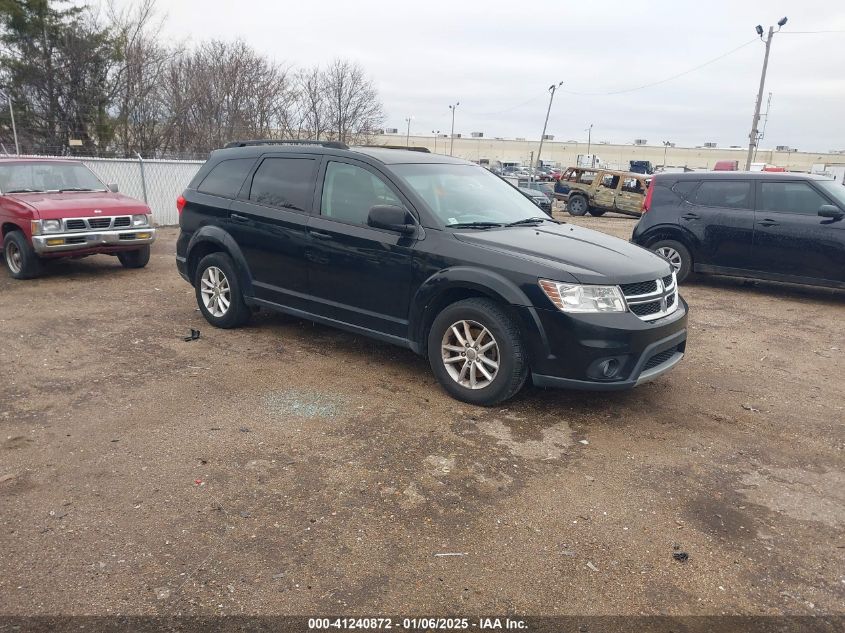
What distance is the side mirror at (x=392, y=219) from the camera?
4.74 metres

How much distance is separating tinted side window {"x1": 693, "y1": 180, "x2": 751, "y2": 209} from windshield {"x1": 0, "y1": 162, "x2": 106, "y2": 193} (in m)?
9.13

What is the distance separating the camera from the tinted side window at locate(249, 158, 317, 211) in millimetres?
5594

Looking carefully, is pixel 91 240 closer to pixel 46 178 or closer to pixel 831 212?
pixel 46 178

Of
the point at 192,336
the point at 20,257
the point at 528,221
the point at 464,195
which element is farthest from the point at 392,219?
the point at 20,257

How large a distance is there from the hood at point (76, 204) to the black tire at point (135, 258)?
735 millimetres

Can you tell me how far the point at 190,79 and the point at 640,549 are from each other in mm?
28035

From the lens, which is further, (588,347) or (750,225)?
(750,225)

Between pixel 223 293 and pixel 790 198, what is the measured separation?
754 centimetres

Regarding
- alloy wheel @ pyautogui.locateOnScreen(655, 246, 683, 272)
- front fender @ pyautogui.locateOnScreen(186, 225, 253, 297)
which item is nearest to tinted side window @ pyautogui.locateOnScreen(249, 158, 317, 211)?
front fender @ pyautogui.locateOnScreen(186, 225, 253, 297)

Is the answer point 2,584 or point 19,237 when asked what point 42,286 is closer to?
point 19,237

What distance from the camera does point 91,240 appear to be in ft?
28.9

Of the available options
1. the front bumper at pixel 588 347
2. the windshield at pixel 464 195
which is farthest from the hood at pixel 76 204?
the front bumper at pixel 588 347

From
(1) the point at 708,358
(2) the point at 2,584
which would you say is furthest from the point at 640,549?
(1) the point at 708,358

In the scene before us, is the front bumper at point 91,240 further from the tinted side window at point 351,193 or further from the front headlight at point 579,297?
the front headlight at point 579,297
